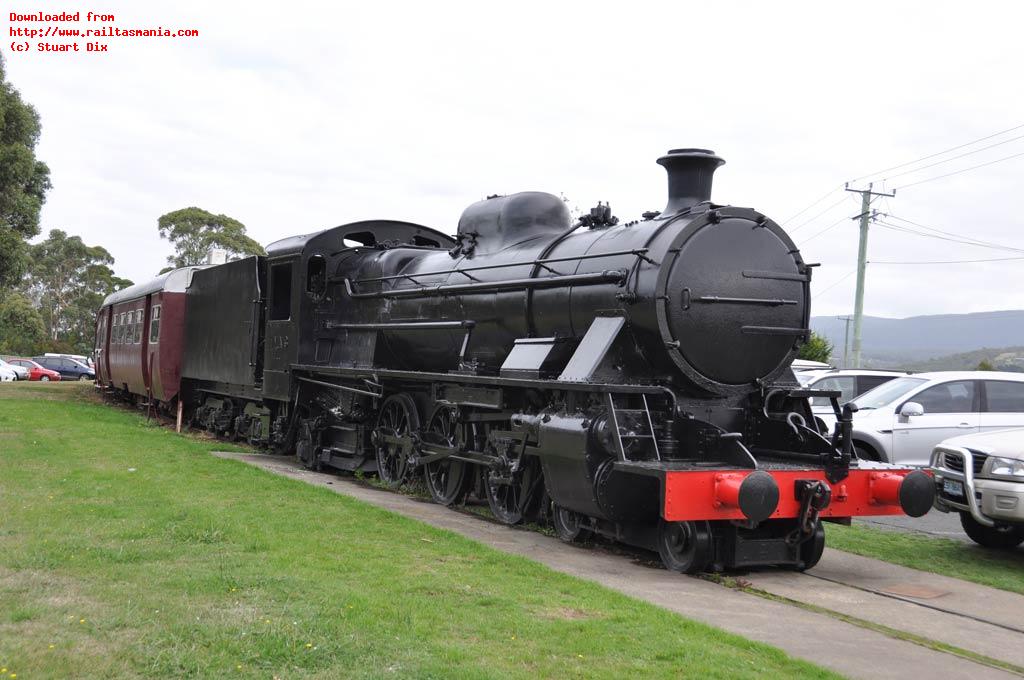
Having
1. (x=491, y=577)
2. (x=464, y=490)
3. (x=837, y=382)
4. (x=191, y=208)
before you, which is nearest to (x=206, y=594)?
(x=491, y=577)

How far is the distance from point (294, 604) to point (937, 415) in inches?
360

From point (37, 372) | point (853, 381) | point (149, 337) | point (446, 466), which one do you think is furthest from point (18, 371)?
point (853, 381)

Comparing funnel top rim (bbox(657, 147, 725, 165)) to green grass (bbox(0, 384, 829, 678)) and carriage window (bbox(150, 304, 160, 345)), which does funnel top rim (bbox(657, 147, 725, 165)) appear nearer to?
green grass (bbox(0, 384, 829, 678))

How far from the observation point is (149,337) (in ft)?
66.8

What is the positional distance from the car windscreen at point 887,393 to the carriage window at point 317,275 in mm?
7206

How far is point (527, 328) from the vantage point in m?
8.91

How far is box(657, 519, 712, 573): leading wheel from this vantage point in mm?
6875

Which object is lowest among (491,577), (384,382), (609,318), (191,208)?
(491,577)

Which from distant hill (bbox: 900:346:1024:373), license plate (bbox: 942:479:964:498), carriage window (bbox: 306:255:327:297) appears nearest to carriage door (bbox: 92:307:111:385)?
carriage window (bbox: 306:255:327:297)

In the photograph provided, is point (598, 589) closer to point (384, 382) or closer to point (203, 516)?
point (203, 516)

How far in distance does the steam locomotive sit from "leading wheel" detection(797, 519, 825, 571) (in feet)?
0.05

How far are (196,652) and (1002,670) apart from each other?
161 inches

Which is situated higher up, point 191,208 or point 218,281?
point 191,208

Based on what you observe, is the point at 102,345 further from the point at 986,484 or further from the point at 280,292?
the point at 986,484
